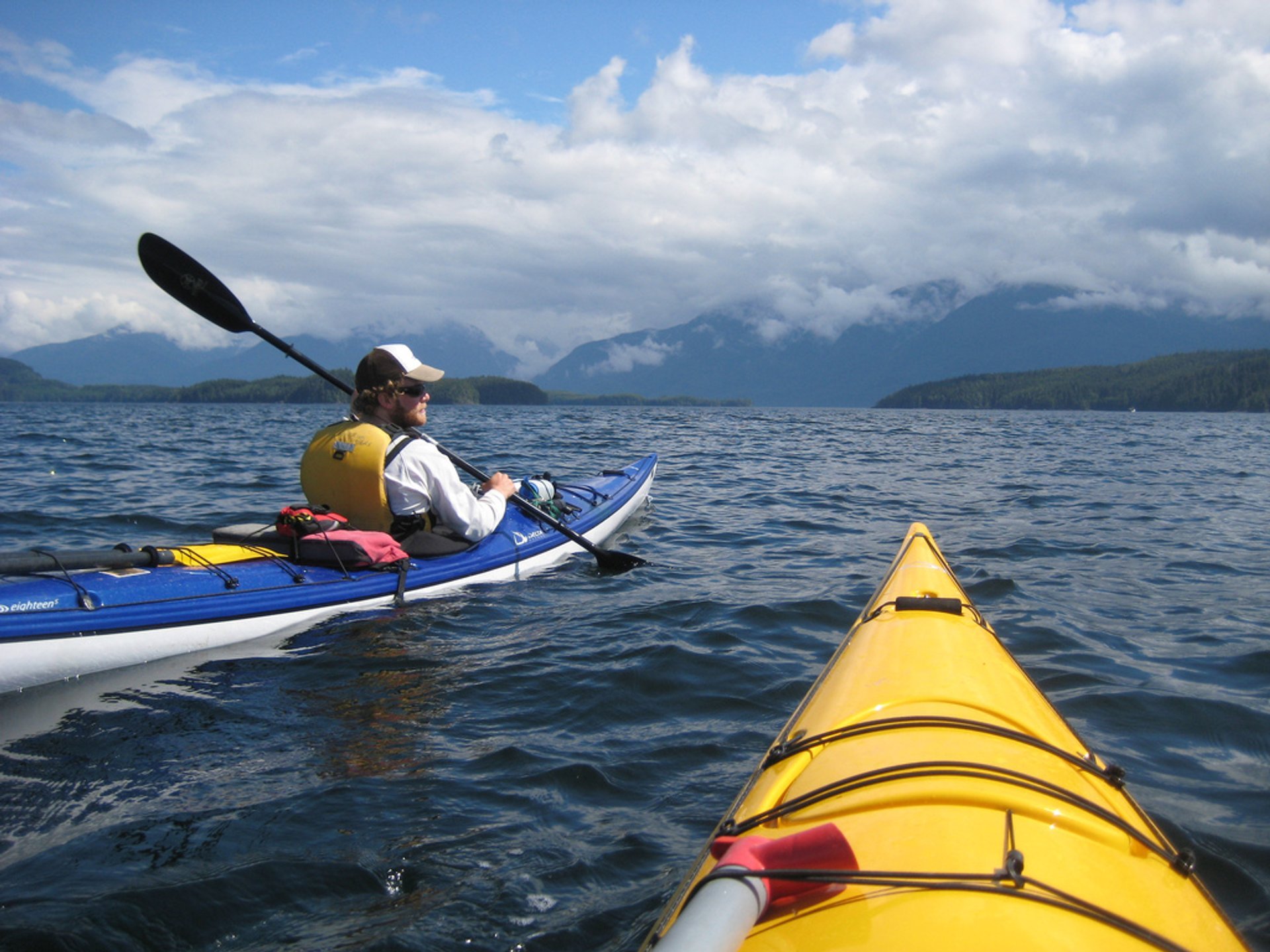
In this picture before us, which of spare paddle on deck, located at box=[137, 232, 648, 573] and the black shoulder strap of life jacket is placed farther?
spare paddle on deck, located at box=[137, 232, 648, 573]

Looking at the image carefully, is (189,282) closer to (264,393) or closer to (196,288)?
(196,288)

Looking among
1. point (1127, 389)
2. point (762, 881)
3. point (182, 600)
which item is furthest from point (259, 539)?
point (1127, 389)

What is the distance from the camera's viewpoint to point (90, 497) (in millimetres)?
11594

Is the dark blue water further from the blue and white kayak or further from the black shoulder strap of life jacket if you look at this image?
the black shoulder strap of life jacket

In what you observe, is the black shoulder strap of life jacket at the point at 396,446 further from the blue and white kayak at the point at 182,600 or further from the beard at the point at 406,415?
the blue and white kayak at the point at 182,600

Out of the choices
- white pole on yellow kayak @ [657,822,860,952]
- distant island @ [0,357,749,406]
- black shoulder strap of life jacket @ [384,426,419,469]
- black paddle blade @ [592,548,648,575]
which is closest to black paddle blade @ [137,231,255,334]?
black shoulder strap of life jacket @ [384,426,419,469]

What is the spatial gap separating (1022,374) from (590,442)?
143m

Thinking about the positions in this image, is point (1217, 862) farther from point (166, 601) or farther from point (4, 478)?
point (4, 478)

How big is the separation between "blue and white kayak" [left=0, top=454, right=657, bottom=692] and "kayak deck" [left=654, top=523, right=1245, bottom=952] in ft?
11.9

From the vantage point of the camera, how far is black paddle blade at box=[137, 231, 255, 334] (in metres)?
6.65

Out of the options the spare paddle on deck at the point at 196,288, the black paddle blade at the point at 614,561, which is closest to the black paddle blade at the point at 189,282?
the spare paddle on deck at the point at 196,288

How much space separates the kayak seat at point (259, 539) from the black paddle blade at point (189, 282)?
1.87 m

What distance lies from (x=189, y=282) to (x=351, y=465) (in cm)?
249

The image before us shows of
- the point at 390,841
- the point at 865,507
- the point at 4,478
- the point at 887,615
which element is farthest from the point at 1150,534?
the point at 4,478
